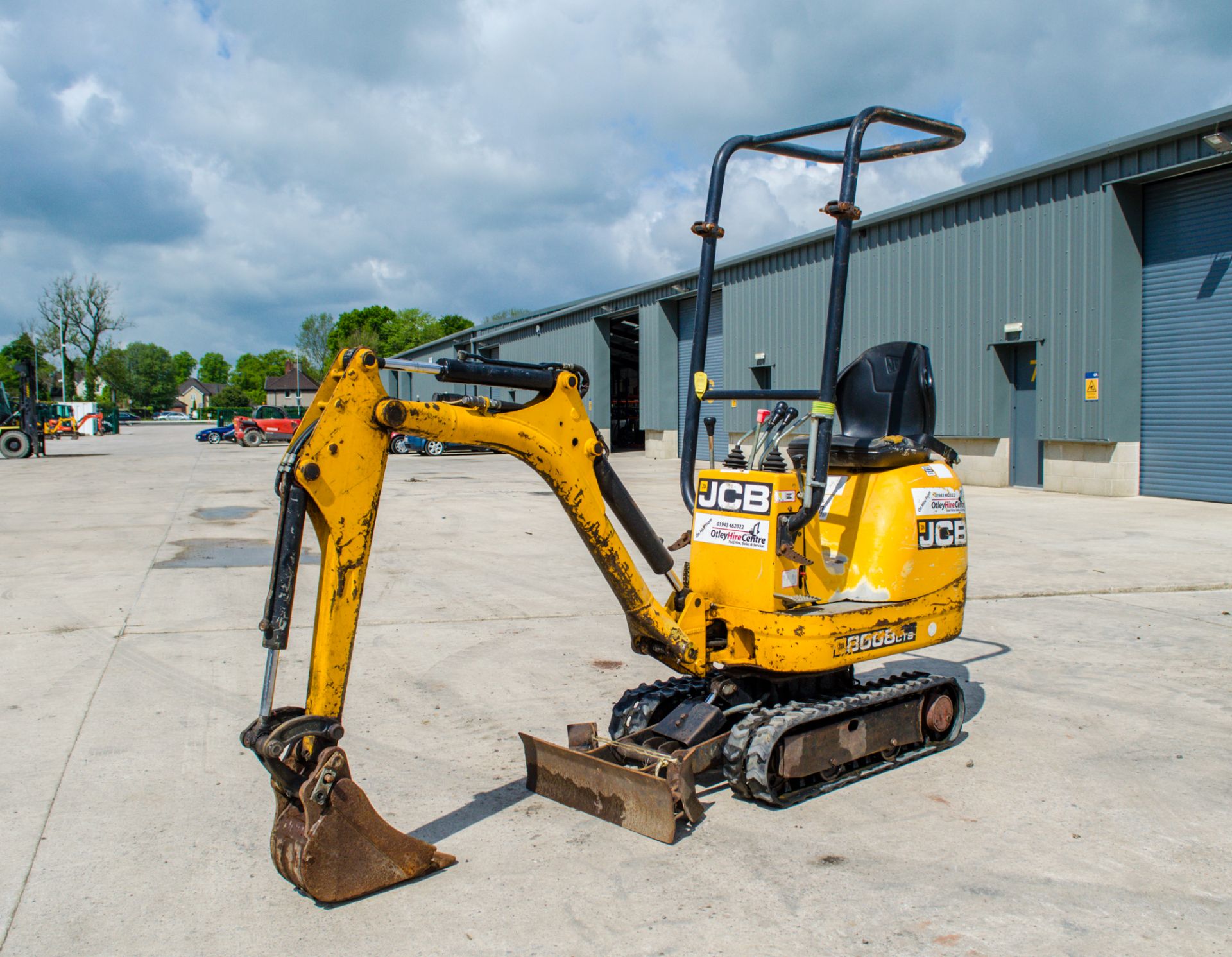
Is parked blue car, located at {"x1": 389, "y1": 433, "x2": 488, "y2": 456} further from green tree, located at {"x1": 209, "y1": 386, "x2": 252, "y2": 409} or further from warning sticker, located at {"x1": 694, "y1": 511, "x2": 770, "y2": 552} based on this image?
green tree, located at {"x1": 209, "y1": 386, "x2": 252, "y2": 409}

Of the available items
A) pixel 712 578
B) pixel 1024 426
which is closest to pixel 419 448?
pixel 1024 426

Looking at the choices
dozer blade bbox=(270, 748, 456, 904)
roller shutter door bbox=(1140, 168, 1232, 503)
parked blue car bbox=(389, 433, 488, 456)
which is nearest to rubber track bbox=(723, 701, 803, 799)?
dozer blade bbox=(270, 748, 456, 904)

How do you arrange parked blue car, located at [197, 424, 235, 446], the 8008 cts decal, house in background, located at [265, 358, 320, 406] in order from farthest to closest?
house in background, located at [265, 358, 320, 406]
parked blue car, located at [197, 424, 235, 446]
the 8008 cts decal

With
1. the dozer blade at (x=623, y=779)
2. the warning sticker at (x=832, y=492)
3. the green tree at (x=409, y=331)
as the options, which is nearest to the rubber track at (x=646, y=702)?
the dozer blade at (x=623, y=779)

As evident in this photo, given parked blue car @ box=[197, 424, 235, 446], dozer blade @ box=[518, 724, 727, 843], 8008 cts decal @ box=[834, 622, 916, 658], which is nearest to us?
dozer blade @ box=[518, 724, 727, 843]

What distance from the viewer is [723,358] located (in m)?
27.7

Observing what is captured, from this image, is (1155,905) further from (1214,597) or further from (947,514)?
(1214,597)

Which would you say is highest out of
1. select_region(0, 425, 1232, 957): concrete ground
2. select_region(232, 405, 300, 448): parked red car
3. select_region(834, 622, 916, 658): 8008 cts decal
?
select_region(232, 405, 300, 448): parked red car

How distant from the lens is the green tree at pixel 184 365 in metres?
153

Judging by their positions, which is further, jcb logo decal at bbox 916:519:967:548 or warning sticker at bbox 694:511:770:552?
jcb logo decal at bbox 916:519:967:548

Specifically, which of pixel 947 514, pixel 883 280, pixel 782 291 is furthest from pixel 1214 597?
pixel 782 291

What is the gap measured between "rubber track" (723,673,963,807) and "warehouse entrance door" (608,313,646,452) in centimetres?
3133

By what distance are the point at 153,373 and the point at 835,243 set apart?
13995cm

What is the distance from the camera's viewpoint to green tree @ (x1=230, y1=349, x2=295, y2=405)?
152 meters
